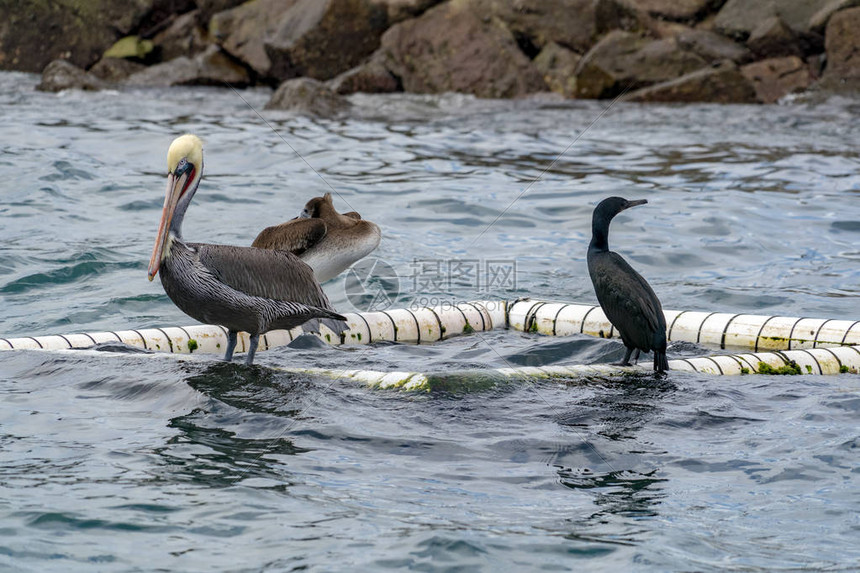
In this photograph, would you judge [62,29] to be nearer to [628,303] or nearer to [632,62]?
[632,62]

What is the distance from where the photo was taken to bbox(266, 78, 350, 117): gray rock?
15.9m

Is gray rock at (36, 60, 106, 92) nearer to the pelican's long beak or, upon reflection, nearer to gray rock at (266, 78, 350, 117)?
gray rock at (266, 78, 350, 117)

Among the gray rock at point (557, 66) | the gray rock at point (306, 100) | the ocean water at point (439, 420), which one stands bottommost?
the ocean water at point (439, 420)

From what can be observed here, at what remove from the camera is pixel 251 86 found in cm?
1905

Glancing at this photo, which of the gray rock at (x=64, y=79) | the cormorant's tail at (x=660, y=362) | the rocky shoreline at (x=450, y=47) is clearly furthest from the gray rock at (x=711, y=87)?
the cormorant's tail at (x=660, y=362)

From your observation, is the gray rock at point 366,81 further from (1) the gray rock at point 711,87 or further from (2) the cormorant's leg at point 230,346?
(2) the cormorant's leg at point 230,346

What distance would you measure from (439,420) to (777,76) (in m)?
13.6

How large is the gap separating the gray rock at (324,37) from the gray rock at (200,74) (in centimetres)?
98

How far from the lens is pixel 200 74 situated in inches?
755

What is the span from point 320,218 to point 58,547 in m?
3.83

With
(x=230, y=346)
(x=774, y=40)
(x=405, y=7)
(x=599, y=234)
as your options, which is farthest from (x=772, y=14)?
(x=230, y=346)

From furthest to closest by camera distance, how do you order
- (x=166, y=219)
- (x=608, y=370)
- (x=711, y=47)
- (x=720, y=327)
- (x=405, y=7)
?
1. (x=405, y=7)
2. (x=711, y=47)
3. (x=720, y=327)
4. (x=608, y=370)
5. (x=166, y=219)

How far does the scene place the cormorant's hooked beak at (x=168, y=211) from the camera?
204 inches

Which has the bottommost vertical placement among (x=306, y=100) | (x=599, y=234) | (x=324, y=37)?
(x=599, y=234)
